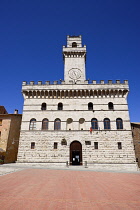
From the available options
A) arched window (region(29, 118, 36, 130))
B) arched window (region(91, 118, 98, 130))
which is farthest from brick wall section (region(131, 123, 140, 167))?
arched window (region(29, 118, 36, 130))

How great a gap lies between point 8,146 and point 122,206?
21.2m

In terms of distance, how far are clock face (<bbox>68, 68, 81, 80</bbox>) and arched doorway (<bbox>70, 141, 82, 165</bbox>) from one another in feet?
39.5

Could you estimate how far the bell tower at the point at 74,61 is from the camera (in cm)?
2666

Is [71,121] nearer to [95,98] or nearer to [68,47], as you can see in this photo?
[95,98]

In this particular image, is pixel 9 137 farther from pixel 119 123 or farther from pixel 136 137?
pixel 136 137

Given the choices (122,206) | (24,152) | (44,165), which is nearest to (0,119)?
(24,152)

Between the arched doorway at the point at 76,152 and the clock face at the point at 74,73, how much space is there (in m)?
12.0

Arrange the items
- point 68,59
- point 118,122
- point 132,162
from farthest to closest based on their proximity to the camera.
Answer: point 68,59 → point 118,122 → point 132,162

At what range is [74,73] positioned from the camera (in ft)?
88.2

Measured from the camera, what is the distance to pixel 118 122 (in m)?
22.2

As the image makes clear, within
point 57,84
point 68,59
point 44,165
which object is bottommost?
point 44,165

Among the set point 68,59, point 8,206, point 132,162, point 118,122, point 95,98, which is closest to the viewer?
point 8,206

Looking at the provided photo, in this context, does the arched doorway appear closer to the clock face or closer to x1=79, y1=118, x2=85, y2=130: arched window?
x1=79, y1=118, x2=85, y2=130: arched window

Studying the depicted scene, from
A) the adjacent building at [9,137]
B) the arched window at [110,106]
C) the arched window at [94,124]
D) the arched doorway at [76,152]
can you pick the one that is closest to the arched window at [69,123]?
the arched doorway at [76,152]
